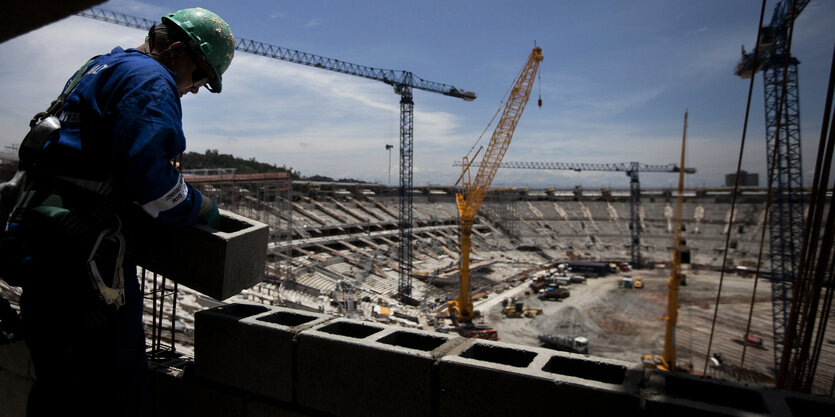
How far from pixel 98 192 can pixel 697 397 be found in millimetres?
2332

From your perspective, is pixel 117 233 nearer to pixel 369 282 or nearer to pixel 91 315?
pixel 91 315

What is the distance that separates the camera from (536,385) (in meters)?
1.70

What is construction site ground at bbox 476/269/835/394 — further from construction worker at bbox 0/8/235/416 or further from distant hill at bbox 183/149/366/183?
distant hill at bbox 183/149/366/183

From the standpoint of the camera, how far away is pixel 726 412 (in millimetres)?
1403

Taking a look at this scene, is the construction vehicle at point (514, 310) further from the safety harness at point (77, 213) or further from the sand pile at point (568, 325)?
the safety harness at point (77, 213)

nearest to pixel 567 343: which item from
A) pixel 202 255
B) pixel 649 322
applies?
pixel 649 322

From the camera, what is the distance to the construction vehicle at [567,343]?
1847 cm

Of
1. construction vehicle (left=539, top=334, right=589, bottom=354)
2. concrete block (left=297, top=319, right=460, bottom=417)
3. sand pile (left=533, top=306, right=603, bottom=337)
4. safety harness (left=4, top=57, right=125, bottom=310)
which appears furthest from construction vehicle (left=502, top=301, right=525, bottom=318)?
safety harness (left=4, top=57, right=125, bottom=310)

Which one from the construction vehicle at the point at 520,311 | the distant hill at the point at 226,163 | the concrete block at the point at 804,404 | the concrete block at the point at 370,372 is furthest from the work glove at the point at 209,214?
the distant hill at the point at 226,163

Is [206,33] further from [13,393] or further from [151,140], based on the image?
[13,393]

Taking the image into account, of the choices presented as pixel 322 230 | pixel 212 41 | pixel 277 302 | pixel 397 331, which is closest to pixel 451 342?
pixel 397 331

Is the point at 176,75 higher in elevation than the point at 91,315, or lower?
higher

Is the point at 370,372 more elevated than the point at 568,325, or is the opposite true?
the point at 370,372

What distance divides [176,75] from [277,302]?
17524 millimetres
